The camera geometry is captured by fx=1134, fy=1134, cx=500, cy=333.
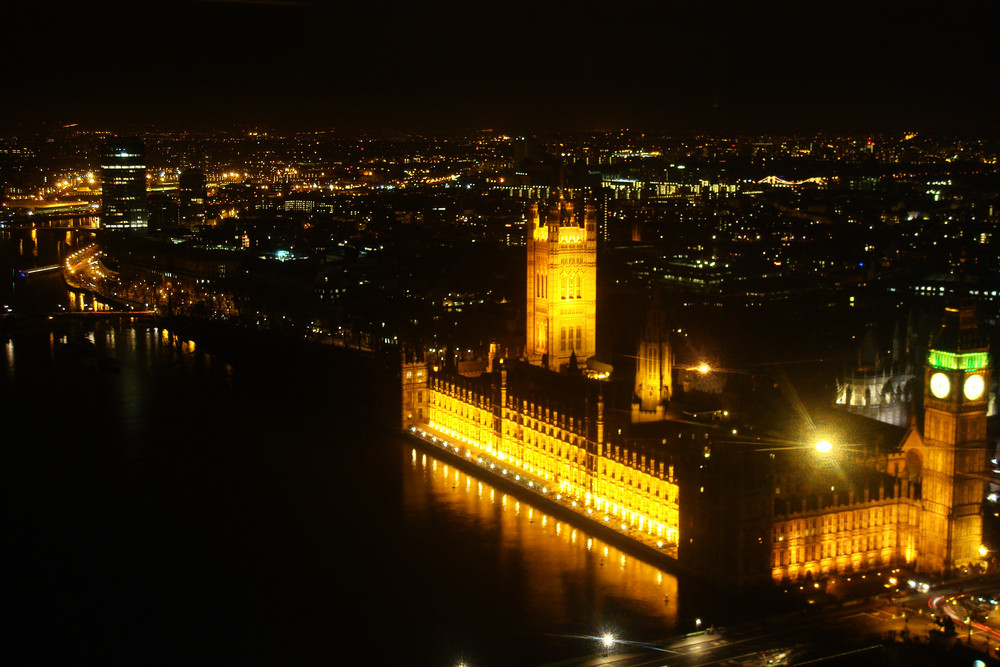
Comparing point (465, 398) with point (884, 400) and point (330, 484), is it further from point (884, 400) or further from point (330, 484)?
point (884, 400)

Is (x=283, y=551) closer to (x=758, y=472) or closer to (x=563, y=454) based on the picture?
(x=563, y=454)

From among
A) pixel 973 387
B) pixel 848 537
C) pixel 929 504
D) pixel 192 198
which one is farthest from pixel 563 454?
pixel 192 198

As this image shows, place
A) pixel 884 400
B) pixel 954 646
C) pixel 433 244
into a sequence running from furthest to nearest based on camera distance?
pixel 433 244 → pixel 884 400 → pixel 954 646

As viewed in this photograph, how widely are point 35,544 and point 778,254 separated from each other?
6101 centimetres

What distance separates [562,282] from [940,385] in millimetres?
19361

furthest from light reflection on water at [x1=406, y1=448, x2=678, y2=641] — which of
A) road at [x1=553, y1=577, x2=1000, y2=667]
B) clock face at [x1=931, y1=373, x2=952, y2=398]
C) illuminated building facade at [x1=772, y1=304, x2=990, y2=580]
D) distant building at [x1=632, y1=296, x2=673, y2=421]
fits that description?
clock face at [x1=931, y1=373, x2=952, y2=398]

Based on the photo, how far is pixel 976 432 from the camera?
23.2m

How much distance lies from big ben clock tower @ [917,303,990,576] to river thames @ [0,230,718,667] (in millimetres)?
5194

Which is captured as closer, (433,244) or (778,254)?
(778,254)

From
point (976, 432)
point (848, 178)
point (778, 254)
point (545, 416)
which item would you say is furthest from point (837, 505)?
point (848, 178)

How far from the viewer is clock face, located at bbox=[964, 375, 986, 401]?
22891 mm

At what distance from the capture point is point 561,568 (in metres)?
25.3

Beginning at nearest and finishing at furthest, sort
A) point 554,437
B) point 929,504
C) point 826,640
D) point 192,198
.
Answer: point 826,640 → point 929,504 → point 554,437 → point 192,198

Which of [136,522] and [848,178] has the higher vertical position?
[848,178]
